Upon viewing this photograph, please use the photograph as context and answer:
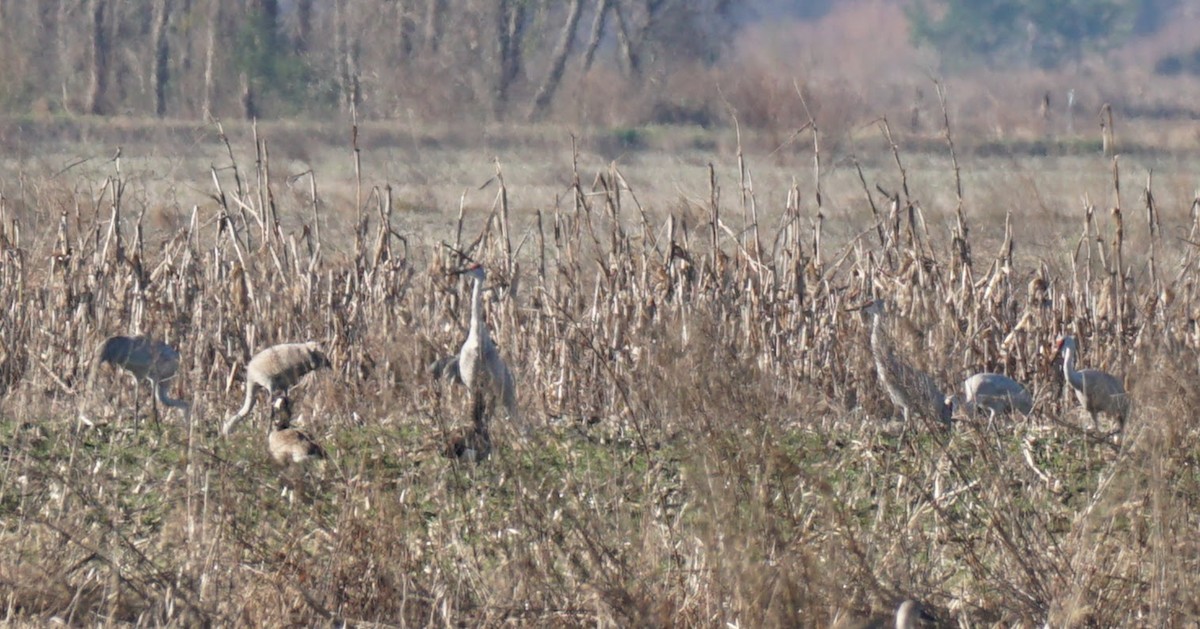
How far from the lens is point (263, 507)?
183 inches

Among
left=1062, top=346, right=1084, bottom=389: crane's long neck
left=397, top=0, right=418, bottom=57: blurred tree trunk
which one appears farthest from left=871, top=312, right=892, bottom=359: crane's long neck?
left=397, top=0, right=418, bottom=57: blurred tree trunk

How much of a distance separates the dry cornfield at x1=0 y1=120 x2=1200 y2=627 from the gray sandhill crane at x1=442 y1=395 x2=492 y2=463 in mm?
79

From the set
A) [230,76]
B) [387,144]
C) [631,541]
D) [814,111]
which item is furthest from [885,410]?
[230,76]

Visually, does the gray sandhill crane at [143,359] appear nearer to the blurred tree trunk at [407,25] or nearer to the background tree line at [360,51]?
the background tree line at [360,51]

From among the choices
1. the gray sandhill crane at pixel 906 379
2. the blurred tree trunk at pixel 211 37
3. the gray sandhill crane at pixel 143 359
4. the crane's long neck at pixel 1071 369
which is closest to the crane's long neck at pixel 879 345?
the gray sandhill crane at pixel 906 379

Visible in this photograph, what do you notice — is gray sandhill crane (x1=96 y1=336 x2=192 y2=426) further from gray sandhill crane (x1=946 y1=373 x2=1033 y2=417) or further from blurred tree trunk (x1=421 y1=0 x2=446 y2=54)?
blurred tree trunk (x1=421 y1=0 x2=446 y2=54)

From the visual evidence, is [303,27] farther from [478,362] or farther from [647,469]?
[647,469]

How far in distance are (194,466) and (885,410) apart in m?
3.61

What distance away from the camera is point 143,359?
7.19 metres

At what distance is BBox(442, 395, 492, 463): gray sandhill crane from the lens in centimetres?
Answer: 534

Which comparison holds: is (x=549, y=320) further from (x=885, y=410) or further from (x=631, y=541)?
(x=631, y=541)

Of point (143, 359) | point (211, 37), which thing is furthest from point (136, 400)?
point (211, 37)

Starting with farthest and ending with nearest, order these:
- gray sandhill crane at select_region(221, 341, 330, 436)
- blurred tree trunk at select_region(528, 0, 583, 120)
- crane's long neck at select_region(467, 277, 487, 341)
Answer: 1. blurred tree trunk at select_region(528, 0, 583, 120)
2. crane's long neck at select_region(467, 277, 487, 341)
3. gray sandhill crane at select_region(221, 341, 330, 436)

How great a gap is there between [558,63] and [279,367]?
2561cm
